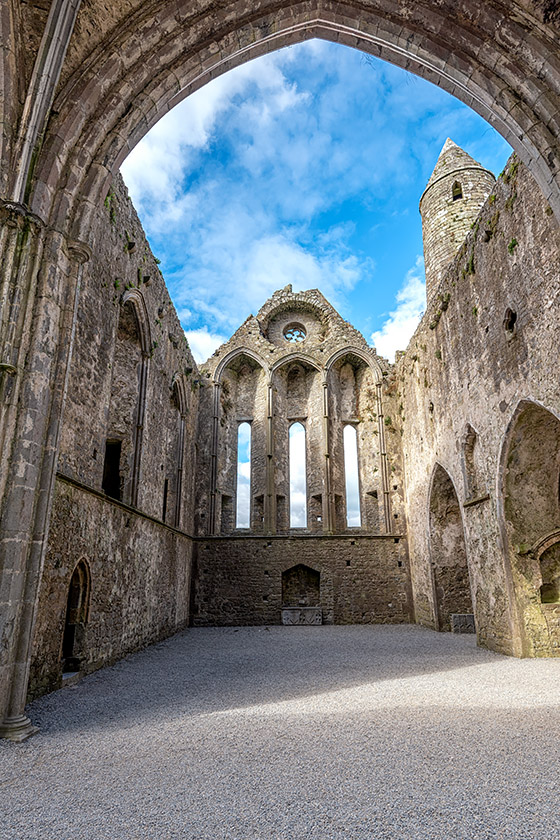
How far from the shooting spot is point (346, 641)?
9.13m

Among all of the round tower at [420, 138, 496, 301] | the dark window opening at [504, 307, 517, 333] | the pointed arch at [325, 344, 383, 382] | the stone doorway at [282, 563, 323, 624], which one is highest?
the round tower at [420, 138, 496, 301]

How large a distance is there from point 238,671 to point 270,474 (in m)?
8.09

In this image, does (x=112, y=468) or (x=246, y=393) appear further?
(x=246, y=393)

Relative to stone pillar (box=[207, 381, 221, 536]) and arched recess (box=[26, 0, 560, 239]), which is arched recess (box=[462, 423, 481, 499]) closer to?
arched recess (box=[26, 0, 560, 239])

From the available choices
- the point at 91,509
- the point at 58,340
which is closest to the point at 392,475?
the point at 91,509

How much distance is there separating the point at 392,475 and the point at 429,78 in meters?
10.0

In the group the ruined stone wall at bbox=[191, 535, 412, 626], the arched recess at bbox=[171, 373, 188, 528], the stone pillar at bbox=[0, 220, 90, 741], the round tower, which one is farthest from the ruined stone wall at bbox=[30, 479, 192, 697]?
the round tower

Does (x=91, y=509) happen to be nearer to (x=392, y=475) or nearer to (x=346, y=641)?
(x=346, y=641)

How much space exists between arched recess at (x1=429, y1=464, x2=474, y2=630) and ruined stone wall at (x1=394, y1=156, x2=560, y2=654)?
1002mm

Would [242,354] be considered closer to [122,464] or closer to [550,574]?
[122,464]

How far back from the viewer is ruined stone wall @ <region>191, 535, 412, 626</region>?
41.5ft

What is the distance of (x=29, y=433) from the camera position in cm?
383

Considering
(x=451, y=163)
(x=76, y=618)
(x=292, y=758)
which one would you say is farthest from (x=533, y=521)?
(x=451, y=163)

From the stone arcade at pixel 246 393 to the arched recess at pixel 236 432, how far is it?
8 cm
